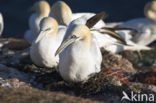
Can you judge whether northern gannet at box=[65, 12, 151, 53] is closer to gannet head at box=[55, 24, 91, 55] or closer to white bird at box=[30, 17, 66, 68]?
white bird at box=[30, 17, 66, 68]

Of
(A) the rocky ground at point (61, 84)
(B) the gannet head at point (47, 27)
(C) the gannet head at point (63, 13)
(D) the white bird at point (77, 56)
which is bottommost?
(A) the rocky ground at point (61, 84)

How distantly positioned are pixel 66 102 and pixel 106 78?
6.45 feet

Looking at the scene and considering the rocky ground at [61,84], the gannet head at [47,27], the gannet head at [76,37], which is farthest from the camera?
the gannet head at [47,27]

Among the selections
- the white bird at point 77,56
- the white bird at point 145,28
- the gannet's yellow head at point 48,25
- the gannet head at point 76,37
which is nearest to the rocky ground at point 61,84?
the white bird at point 77,56

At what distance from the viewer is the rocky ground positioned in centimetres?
781

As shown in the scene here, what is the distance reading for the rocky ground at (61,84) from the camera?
7812mm

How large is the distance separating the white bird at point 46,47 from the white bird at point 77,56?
3.89 feet

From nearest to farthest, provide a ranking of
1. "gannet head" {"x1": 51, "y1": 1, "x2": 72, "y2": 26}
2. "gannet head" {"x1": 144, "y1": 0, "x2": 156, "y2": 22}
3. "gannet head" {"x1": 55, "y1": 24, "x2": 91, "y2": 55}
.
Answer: "gannet head" {"x1": 55, "y1": 24, "x2": 91, "y2": 55} < "gannet head" {"x1": 51, "y1": 1, "x2": 72, "y2": 26} < "gannet head" {"x1": 144, "y1": 0, "x2": 156, "y2": 22}

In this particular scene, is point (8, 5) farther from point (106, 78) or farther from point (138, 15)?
point (106, 78)

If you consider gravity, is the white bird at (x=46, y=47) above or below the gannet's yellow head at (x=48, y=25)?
below

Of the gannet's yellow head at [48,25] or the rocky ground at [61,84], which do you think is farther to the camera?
the gannet's yellow head at [48,25]

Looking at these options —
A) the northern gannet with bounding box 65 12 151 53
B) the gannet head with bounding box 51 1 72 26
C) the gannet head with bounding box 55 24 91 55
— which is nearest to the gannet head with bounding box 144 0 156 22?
the northern gannet with bounding box 65 12 151 53

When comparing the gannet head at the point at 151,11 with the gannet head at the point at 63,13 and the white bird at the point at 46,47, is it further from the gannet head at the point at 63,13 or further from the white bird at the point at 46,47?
the white bird at the point at 46,47

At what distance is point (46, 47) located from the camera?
10523 mm
